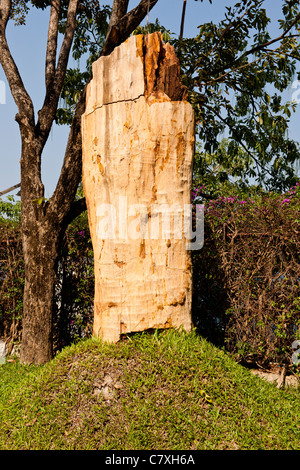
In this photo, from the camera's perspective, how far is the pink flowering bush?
525cm

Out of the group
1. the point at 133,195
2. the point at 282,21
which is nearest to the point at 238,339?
the point at 133,195

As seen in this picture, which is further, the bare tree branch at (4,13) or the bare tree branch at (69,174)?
the bare tree branch at (4,13)

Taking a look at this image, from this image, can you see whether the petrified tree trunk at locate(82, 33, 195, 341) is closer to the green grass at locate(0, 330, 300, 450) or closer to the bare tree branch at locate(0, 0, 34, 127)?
the green grass at locate(0, 330, 300, 450)

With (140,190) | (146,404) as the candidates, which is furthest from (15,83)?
(146,404)

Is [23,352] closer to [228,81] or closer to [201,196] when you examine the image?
[201,196]

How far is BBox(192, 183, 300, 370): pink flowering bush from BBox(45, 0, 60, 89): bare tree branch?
328 centimetres

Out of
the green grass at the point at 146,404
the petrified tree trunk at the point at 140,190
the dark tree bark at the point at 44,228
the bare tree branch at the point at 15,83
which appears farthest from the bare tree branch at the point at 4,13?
the green grass at the point at 146,404

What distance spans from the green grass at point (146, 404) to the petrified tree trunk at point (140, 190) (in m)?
0.25

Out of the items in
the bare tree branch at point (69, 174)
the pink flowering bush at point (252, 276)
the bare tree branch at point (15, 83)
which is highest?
the bare tree branch at point (15, 83)

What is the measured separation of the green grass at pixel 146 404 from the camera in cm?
315

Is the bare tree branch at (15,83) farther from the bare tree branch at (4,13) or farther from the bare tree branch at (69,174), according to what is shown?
the bare tree branch at (69,174)

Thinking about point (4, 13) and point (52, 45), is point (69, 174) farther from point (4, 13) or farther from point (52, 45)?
point (4, 13)

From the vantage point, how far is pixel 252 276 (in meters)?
5.39
